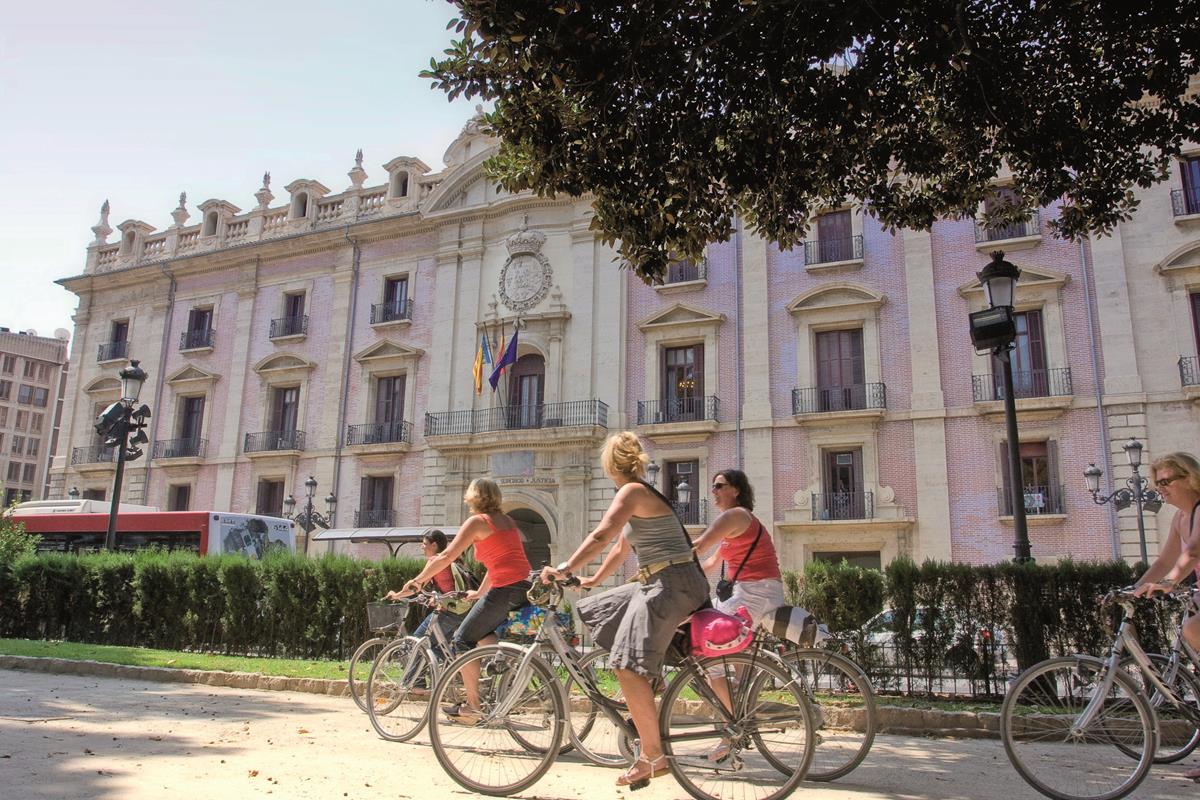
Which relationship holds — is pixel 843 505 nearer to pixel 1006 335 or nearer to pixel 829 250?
pixel 829 250

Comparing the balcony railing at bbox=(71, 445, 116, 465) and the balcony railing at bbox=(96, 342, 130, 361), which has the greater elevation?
the balcony railing at bbox=(96, 342, 130, 361)

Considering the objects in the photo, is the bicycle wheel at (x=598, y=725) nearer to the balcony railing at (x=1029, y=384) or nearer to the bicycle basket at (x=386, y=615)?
the bicycle basket at (x=386, y=615)

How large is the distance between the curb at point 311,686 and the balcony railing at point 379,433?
16.3 meters

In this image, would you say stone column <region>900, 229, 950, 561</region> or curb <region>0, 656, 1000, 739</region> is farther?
stone column <region>900, 229, 950, 561</region>

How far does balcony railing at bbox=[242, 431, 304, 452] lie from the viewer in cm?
2844

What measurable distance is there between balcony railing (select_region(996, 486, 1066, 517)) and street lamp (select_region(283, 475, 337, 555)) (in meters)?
17.8

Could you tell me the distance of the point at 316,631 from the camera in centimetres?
1210

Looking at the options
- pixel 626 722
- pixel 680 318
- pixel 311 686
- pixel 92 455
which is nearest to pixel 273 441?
pixel 92 455

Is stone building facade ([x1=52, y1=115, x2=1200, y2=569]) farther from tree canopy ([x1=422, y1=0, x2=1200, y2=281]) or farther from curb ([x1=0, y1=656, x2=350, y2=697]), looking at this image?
curb ([x1=0, y1=656, x2=350, y2=697])

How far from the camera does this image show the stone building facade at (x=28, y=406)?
7225 cm

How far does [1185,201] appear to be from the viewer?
2034cm

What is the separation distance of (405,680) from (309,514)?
19726mm

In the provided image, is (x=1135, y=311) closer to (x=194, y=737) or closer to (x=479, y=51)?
(x=479, y=51)

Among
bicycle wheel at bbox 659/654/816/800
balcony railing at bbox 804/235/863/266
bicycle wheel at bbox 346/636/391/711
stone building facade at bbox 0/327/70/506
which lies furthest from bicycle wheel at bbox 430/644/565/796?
stone building facade at bbox 0/327/70/506
